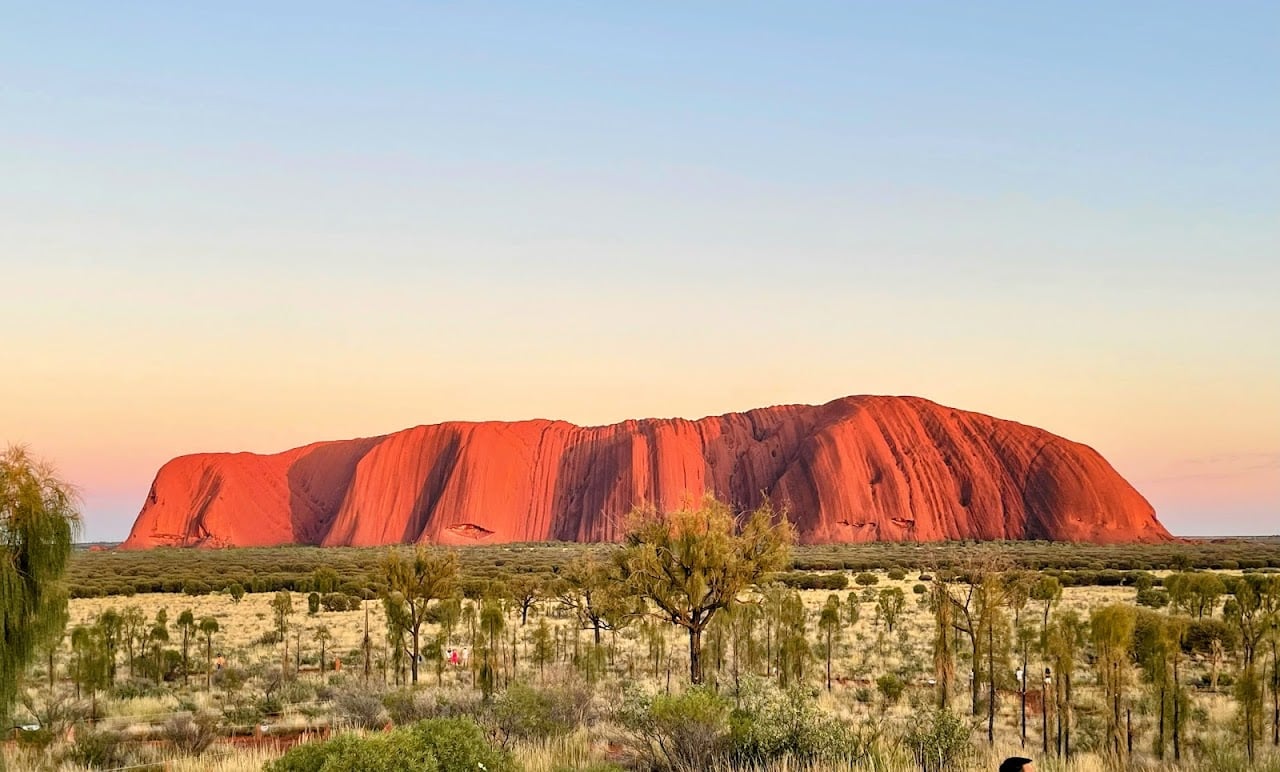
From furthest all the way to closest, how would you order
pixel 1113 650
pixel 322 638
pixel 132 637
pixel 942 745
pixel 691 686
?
pixel 132 637 < pixel 322 638 < pixel 1113 650 < pixel 691 686 < pixel 942 745

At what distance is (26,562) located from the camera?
10383 millimetres

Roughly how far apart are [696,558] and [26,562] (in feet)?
37.4

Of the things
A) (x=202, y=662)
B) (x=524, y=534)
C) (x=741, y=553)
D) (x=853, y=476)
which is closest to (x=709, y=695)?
(x=741, y=553)

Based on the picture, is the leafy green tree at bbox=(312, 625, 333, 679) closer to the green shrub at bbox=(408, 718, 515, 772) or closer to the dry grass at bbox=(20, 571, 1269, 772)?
the dry grass at bbox=(20, 571, 1269, 772)

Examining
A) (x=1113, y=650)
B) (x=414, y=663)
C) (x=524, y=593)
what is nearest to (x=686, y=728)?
(x=1113, y=650)

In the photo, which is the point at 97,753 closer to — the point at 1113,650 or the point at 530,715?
the point at 530,715

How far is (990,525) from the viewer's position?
107 metres

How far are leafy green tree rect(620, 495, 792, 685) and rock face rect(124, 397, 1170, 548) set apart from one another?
8056cm

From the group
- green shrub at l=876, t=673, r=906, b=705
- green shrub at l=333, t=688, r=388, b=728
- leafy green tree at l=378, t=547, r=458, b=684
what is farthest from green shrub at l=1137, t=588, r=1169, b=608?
green shrub at l=333, t=688, r=388, b=728

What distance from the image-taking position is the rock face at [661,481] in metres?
106

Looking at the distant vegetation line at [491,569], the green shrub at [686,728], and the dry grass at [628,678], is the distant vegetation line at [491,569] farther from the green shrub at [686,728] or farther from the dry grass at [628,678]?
the green shrub at [686,728]

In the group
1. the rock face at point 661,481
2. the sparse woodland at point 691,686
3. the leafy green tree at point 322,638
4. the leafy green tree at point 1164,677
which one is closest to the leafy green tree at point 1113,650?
the sparse woodland at point 691,686

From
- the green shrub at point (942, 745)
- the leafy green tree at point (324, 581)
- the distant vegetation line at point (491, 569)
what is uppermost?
the green shrub at point (942, 745)

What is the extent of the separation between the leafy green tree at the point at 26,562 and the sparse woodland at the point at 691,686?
932mm
